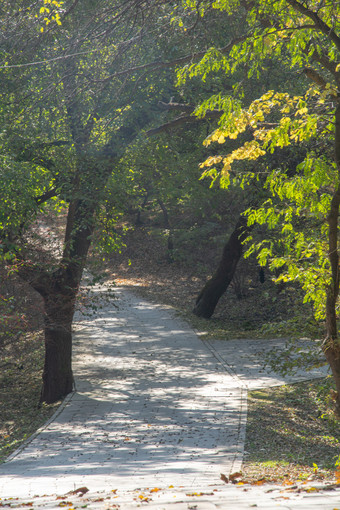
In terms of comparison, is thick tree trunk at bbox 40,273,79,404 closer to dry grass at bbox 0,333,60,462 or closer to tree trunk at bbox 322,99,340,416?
dry grass at bbox 0,333,60,462

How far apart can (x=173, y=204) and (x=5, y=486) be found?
20.5 meters

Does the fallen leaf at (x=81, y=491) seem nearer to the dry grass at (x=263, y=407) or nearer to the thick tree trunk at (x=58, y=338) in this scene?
the dry grass at (x=263, y=407)

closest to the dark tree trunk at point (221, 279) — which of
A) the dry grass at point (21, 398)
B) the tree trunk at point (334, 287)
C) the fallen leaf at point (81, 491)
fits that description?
the dry grass at point (21, 398)

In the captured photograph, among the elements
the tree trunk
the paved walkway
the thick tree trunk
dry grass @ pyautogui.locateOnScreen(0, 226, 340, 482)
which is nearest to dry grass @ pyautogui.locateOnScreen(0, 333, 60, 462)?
dry grass @ pyautogui.locateOnScreen(0, 226, 340, 482)

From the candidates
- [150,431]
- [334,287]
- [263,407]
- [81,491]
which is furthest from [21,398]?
[334,287]

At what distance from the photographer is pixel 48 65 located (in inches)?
480

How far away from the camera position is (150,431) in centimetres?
865

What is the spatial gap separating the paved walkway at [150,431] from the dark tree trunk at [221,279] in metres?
1.96

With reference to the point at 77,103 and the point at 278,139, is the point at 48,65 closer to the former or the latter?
the point at 77,103

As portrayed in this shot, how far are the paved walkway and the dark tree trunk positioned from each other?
1962mm

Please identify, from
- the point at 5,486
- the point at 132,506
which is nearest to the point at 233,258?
the point at 5,486

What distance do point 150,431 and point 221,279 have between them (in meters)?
9.60

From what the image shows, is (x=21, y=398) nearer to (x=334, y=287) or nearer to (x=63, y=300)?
(x=63, y=300)

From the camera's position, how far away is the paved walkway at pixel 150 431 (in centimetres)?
522
